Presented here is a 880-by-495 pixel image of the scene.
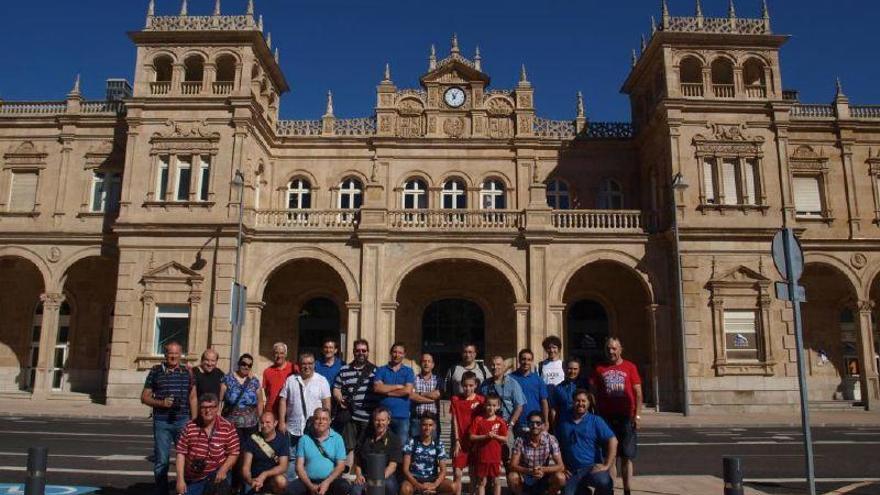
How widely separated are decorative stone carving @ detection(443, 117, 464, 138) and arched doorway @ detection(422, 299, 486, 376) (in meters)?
7.36

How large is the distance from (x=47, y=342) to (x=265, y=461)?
22490mm

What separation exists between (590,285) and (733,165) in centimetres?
732

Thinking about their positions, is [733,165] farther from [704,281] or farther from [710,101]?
[704,281]

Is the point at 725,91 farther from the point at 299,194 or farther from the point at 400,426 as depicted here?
the point at 400,426

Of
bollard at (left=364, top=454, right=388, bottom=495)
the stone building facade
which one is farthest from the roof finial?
bollard at (left=364, top=454, right=388, bottom=495)

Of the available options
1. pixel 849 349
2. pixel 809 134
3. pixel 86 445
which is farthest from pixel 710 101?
pixel 86 445

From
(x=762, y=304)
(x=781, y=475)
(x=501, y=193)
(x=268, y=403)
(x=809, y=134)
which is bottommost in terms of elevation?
(x=781, y=475)

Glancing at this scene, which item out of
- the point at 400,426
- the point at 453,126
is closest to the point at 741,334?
the point at 453,126

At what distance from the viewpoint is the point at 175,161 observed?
84.1 feet

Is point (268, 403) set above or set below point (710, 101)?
below

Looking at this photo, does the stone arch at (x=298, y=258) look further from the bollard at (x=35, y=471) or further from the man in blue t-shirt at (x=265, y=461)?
the bollard at (x=35, y=471)

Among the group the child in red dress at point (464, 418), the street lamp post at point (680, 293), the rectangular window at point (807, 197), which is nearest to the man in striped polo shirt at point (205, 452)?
the child in red dress at point (464, 418)

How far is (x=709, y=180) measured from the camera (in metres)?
25.5

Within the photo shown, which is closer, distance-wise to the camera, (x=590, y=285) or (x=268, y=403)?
(x=268, y=403)
